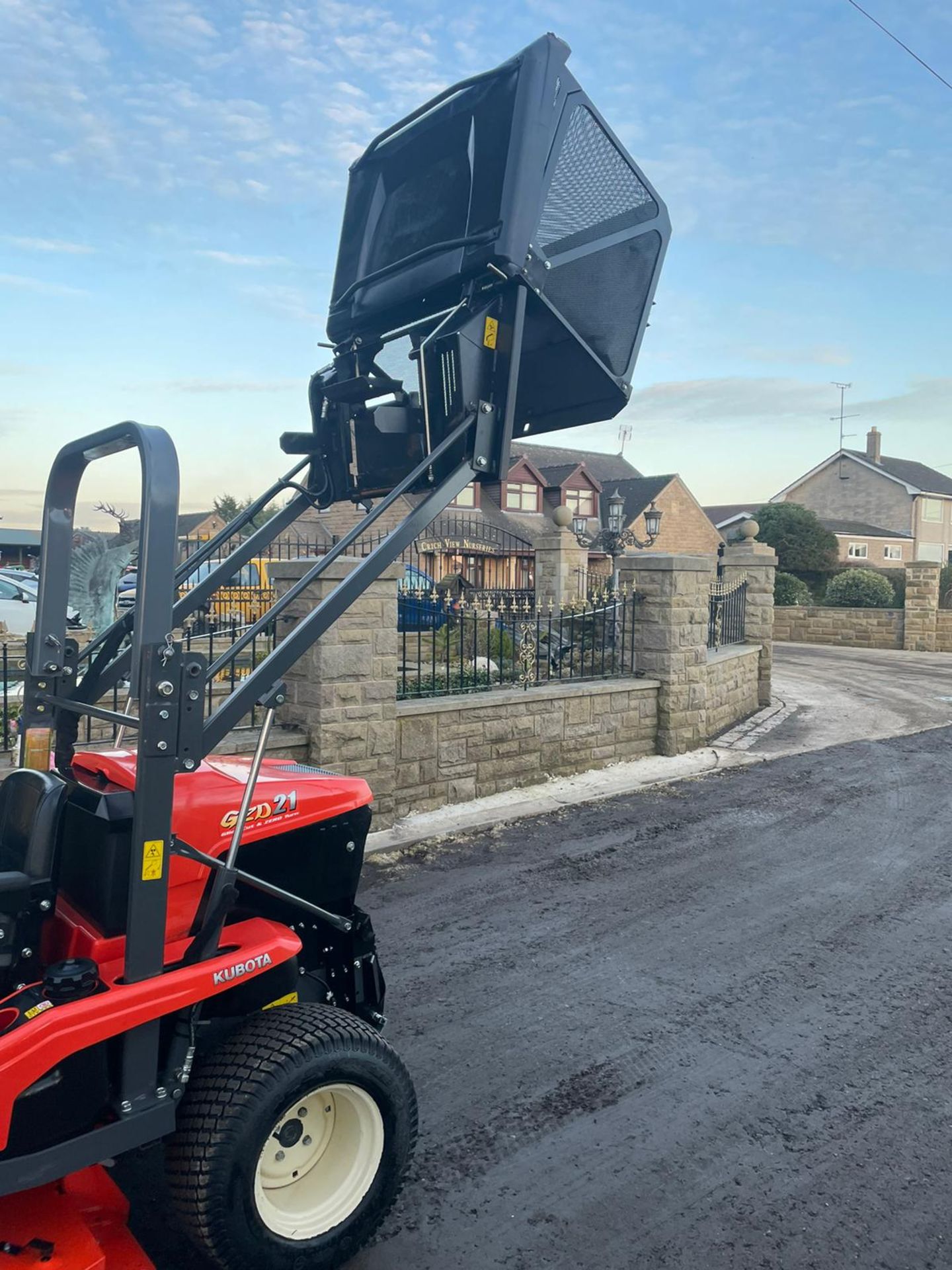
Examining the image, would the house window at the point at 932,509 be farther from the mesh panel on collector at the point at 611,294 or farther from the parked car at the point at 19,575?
the mesh panel on collector at the point at 611,294

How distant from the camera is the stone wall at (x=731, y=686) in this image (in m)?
11.1

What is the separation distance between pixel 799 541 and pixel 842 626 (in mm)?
13241

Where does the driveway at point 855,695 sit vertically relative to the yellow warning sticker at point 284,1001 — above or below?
below

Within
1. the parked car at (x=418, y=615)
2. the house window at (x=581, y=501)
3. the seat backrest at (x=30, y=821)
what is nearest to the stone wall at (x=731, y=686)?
the parked car at (x=418, y=615)

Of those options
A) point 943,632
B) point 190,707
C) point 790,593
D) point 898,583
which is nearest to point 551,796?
point 190,707

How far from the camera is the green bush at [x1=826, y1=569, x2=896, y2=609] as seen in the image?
91.4ft

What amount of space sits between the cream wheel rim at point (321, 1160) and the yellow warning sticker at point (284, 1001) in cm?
30

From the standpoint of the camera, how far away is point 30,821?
2557 mm

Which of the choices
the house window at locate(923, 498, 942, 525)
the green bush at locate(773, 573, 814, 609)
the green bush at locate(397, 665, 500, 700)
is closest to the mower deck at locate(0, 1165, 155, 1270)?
the green bush at locate(397, 665, 500, 700)

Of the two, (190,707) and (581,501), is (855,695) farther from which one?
(581,501)

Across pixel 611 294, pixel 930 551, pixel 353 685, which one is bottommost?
pixel 353 685

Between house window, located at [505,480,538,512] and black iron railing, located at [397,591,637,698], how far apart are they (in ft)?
89.4

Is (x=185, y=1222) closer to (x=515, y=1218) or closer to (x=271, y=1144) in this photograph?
(x=271, y=1144)

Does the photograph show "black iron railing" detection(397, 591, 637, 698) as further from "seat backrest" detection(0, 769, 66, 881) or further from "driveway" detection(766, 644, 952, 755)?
"seat backrest" detection(0, 769, 66, 881)
